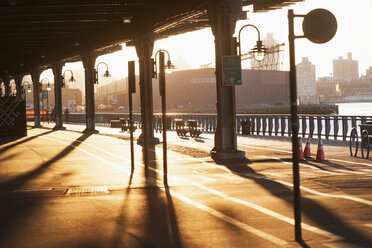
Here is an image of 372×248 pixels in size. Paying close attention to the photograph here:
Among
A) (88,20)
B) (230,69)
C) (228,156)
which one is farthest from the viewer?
(88,20)

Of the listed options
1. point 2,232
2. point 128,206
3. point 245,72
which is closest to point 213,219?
point 128,206

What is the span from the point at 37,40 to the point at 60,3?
38.3 ft

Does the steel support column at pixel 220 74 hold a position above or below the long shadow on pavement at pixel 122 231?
above

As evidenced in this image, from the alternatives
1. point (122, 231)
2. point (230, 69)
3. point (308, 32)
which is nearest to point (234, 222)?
point (122, 231)

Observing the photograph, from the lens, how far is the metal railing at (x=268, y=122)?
1145 inches

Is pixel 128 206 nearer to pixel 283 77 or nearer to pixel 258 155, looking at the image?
pixel 258 155

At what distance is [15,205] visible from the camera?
1026cm

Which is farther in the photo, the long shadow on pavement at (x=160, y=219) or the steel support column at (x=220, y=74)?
the steel support column at (x=220, y=74)

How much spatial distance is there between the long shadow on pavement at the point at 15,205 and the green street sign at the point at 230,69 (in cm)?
611

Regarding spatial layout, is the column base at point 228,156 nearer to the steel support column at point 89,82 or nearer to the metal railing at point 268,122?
the metal railing at point 268,122

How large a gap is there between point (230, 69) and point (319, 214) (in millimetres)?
9158

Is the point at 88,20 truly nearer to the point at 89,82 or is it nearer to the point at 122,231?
the point at 89,82

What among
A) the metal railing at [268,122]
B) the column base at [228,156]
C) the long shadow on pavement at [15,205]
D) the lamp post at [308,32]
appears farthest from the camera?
the metal railing at [268,122]

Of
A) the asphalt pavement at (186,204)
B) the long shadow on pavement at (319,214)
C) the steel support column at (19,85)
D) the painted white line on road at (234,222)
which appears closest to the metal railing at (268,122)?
the steel support column at (19,85)
